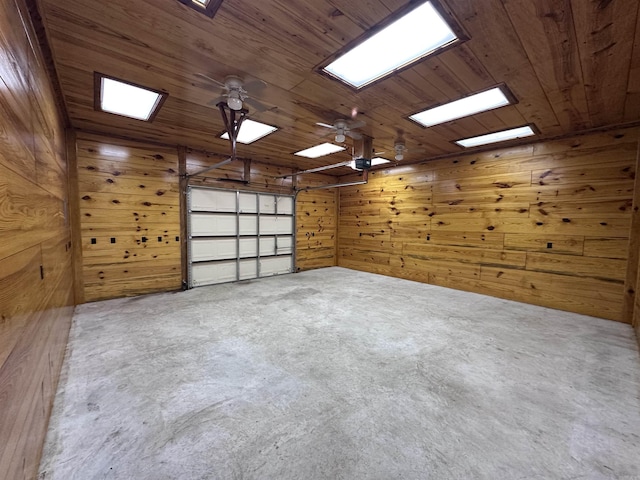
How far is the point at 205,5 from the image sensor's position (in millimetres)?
1537

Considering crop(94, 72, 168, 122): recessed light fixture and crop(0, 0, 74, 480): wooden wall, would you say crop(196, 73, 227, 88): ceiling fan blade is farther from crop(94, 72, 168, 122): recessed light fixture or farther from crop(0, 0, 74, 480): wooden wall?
crop(0, 0, 74, 480): wooden wall

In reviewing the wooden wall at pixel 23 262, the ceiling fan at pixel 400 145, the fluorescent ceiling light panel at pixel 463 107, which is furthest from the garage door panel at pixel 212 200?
the fluorescent ceiling light panel at pixel 463 107

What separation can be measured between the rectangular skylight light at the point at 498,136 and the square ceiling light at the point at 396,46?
239cm

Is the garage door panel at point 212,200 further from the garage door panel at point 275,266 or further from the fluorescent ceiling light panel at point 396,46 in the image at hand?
the fluorescent ceiling light panel at point 396,46

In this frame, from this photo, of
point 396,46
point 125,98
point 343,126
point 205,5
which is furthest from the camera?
point 343,126

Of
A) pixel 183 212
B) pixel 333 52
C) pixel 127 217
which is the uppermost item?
pixel 333 52

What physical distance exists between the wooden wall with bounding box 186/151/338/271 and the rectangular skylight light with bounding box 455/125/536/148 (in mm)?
3428

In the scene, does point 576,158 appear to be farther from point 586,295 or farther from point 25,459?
point 25,459

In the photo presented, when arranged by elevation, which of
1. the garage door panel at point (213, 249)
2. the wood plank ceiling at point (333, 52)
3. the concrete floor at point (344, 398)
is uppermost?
the wood plank ceiling at point (333, 52)

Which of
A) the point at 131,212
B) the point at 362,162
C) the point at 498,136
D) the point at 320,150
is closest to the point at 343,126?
the point at 362,162

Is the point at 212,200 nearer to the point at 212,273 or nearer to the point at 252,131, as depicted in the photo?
the point at 212,273

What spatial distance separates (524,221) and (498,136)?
1.36 m

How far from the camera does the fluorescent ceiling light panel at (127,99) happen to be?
8.23 feet

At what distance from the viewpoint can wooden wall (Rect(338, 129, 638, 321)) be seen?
327 cm
